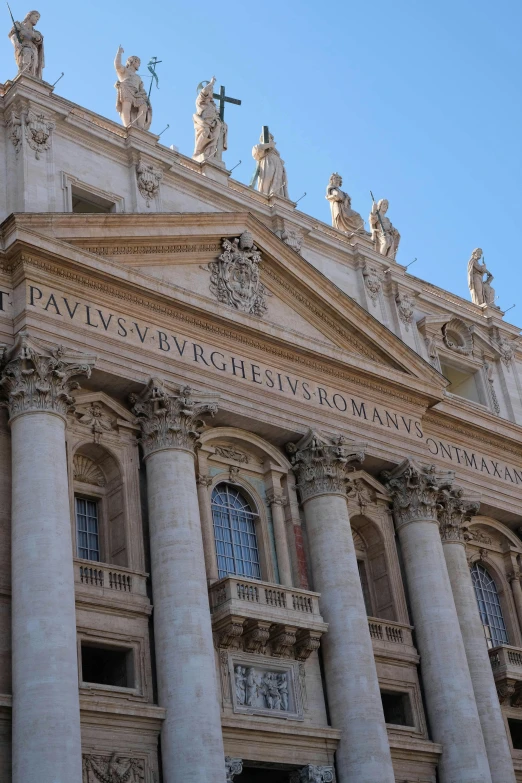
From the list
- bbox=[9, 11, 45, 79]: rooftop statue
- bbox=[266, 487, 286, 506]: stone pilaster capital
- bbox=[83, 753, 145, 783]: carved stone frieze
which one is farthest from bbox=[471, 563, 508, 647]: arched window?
bbox=[9, 11, 45, 79]: rooftop statue

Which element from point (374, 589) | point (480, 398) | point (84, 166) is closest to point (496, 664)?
point (374, 589)

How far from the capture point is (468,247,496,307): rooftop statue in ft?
133

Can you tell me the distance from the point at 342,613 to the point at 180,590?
180 inches

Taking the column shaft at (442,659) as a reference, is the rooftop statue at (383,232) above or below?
above

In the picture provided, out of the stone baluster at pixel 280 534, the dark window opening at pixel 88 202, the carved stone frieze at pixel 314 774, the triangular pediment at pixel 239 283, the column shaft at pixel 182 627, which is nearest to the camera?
the column shaft at pixel 182 627

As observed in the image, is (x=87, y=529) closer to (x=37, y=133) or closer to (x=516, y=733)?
(x=37, y=133)

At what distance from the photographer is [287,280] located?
31.8m

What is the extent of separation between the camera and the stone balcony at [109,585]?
24.5 metres

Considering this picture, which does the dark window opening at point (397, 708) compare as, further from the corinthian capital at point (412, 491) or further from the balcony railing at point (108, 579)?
the balcony railing at point (108, 579)

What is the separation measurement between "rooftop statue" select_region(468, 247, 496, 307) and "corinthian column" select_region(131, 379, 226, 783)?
51.2 feet

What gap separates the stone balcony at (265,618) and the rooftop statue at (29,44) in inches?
517

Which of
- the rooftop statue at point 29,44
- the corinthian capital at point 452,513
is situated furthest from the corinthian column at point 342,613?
the rooftop statue at point 29,44

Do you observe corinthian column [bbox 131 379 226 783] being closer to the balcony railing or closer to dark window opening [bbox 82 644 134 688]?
the balcony railing

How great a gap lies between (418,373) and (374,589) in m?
6.10
